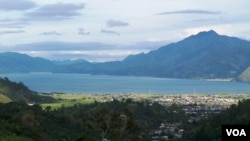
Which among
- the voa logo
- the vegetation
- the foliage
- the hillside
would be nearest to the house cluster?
the vegetation

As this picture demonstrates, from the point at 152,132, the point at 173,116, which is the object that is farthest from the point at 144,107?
the point at 152,132

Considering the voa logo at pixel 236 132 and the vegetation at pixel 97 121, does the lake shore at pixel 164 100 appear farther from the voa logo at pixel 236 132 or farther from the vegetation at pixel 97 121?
the voa logo at pixel 236 132

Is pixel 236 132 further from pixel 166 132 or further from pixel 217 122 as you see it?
pixel 166 132

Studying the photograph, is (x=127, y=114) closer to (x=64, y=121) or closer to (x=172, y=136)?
(x=64, y=121)

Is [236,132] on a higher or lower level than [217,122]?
higher

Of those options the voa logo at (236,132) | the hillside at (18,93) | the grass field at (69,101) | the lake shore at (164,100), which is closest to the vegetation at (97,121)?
the hillside at (18,93)

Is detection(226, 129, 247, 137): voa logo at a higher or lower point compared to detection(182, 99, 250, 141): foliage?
higher

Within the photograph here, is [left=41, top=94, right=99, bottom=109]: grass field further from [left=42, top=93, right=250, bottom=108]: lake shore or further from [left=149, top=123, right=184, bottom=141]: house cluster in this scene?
[left=149, top=123, right=184, bottom=141]: house cluster

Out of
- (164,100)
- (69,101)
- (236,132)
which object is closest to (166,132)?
(69,101)

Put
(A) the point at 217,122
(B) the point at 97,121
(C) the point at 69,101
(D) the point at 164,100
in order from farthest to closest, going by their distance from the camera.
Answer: (D) the point at 164,100 < (C) the point at 69,101 < (A) the point at 217,122 < (B) the point at 97,121

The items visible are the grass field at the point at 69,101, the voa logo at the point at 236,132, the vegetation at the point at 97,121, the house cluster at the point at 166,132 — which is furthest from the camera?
the grass field at the point at 69,101

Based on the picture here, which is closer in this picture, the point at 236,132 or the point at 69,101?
the point at 236,132
